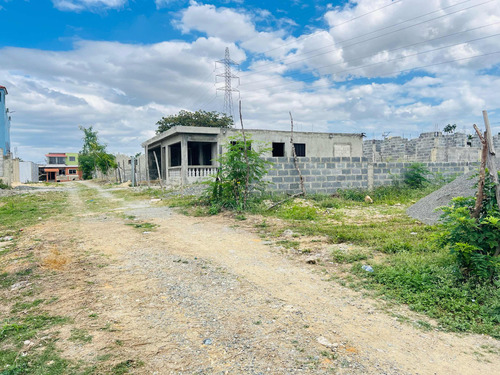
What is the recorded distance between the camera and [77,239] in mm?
5859

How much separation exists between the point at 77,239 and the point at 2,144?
1145 inches

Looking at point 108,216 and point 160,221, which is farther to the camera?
point 108,216

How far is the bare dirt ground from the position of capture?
2.17 meters

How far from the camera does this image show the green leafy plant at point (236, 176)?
8.61 meters

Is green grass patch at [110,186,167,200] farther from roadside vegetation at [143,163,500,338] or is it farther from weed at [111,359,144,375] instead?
weed at [111,359,144,375]

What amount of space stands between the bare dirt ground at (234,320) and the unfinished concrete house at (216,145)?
10.6 metres

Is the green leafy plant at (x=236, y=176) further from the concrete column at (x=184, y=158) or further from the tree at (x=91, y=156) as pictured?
the tree at (x=91, y=156)

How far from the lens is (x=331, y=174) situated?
11.0 m

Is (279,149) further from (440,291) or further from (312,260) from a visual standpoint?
(440,291)

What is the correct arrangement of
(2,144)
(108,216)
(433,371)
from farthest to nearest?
(2,144) < (108,216) < (433,371)

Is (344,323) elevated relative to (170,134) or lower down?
lower down

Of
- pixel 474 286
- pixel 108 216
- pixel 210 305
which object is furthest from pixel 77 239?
pixel 474 286

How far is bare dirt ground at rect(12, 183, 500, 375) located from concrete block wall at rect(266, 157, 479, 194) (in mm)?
5617

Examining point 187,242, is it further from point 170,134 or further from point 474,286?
point 170,134
